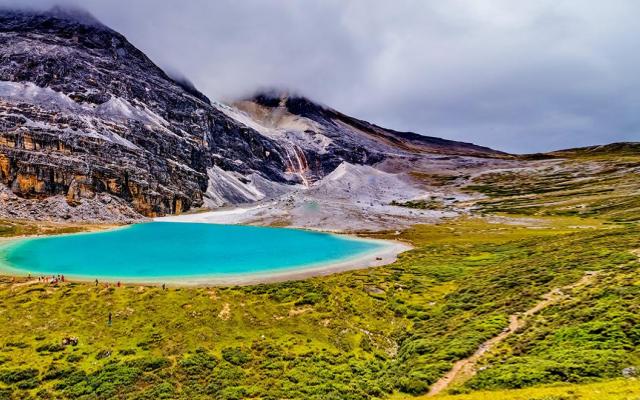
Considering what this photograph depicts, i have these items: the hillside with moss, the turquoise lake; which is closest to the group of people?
the hillside with moss

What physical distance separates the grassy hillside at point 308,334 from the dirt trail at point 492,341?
0.66 m

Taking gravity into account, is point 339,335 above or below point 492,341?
below

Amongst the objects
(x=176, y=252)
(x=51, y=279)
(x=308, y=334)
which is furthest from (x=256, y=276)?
(x=176, y=252)

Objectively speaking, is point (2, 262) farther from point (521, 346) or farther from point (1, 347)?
point (521, 346)

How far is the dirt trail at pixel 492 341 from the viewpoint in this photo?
2795 centimetres

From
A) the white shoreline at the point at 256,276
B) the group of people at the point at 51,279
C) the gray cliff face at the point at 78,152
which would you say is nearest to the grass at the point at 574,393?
the white shoreline at the point at 256,276

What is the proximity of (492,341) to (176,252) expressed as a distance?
2686 inches

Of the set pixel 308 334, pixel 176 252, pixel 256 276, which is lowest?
pixel 308 334

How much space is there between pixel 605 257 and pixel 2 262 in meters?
92.0

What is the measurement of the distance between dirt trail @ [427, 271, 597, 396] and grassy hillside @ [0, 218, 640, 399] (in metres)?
0.66

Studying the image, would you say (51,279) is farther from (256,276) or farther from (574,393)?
(574,393)

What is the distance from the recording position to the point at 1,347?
34.5 m

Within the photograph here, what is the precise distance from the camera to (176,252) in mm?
85188

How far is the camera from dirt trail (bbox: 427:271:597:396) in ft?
→ 91.7
